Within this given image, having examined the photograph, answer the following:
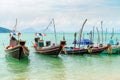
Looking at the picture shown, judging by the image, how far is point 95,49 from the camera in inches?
1404

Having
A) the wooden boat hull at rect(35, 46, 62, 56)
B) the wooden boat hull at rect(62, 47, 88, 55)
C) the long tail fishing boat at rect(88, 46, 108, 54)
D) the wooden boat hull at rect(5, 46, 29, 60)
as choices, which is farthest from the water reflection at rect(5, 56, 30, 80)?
the long tail fishing boat at rect(88, 46, 108, 54)

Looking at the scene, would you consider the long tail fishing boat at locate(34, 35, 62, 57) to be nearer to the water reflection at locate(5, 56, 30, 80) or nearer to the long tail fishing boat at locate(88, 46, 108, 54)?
the water reflection at locate(5, 56, 30, 80)

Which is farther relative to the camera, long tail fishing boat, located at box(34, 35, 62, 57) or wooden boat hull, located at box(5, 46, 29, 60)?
long tail fishing boat, located at box(34, 35, 62, 57)

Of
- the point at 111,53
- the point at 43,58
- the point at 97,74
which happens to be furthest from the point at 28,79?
the point at 111,53

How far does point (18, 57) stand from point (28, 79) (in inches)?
383

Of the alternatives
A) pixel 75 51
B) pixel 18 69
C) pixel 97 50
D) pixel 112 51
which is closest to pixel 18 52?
pixel 18 69

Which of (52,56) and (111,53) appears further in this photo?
(111,53)

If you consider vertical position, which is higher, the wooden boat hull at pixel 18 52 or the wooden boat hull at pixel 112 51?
the wooden boat hull at pixel 18 52

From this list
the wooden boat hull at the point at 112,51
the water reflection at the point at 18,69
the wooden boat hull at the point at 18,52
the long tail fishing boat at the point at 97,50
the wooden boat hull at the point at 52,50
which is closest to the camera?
the water reflection at the point at 18,69

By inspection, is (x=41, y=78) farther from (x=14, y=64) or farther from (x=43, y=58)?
(x=43, y=58)

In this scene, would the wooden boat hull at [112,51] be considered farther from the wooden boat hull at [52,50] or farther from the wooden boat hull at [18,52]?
the wooden boat hull at [18,52]

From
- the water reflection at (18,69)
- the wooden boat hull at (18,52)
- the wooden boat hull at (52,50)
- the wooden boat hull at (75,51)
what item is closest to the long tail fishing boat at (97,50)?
the wooden boat hull at (75,51)

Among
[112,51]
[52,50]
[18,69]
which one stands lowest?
[18,69]

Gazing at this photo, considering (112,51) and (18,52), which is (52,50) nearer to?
(18,52)
